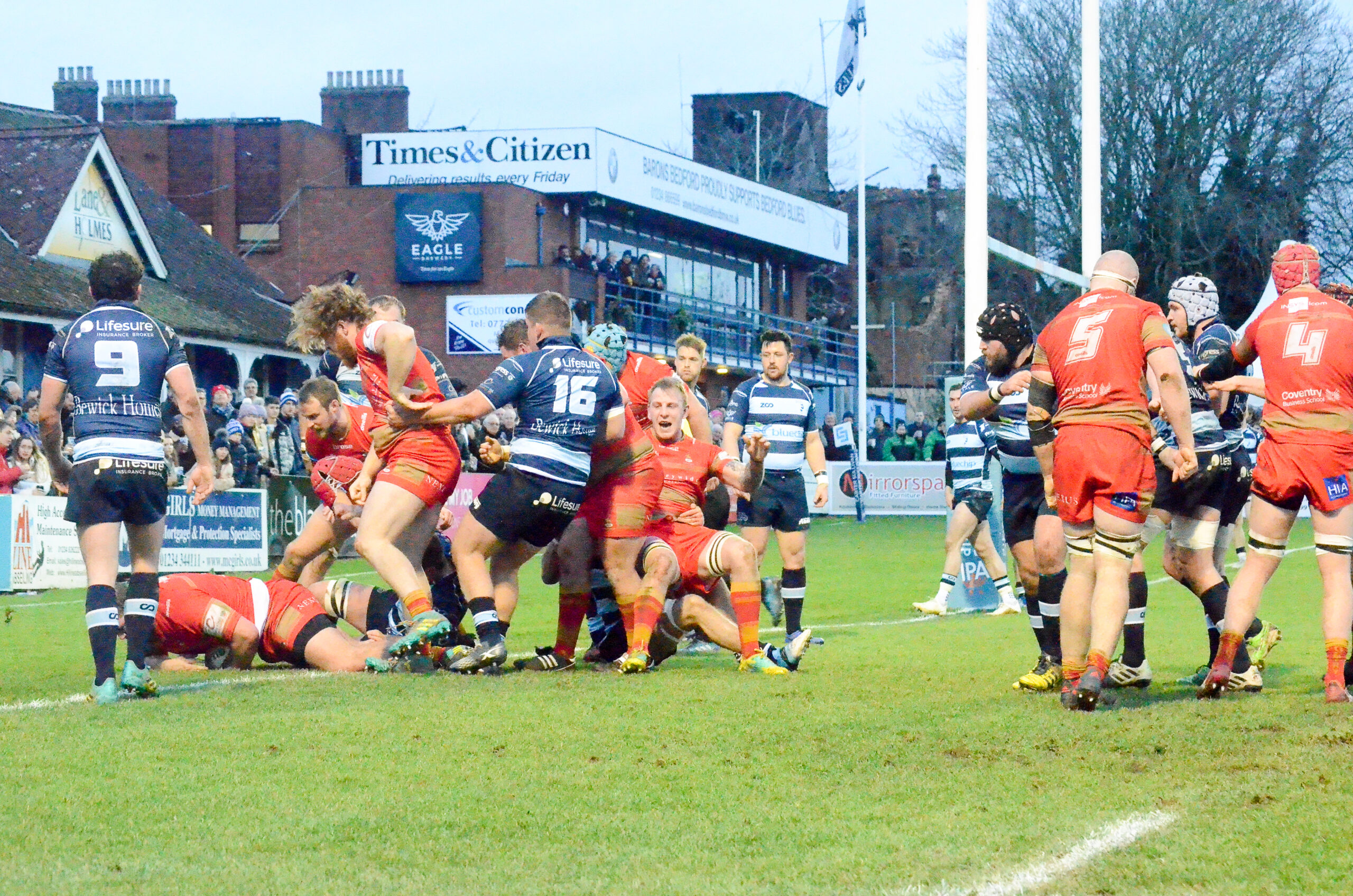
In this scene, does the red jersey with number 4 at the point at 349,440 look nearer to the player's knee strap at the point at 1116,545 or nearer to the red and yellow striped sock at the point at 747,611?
the red and yellow striped sock at the point at 747,611

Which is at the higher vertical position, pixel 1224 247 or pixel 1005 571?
pixel 1224 247

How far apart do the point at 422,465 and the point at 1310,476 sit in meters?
4.58

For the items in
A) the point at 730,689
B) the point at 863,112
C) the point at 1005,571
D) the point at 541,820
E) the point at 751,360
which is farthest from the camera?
the point at 751,360

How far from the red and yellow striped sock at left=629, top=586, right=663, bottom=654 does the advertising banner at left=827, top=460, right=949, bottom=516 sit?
25.9 meters

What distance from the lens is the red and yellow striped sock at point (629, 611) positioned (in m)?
9.49

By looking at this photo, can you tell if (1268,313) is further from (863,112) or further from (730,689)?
(863,112)

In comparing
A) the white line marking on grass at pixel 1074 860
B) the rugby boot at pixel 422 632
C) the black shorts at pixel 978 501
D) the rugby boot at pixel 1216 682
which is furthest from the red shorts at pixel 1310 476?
the black shorts at pixel 978 501

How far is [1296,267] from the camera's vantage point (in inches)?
331

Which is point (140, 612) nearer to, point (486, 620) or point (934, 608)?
point (486, 620)

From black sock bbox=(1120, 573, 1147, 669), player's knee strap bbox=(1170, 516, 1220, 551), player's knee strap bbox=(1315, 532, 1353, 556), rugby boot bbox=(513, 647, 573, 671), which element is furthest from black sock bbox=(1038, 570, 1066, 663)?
rugby boot bbox=(513, 647, 573, 671)

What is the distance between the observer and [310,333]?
977 centimetres

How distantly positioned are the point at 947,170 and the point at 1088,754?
43.5 meters

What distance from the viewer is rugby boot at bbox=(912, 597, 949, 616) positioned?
15.3 metres

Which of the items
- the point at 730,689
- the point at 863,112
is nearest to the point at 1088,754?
the point at 730,689
